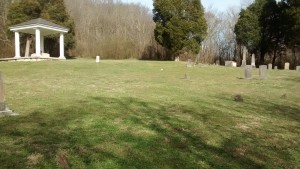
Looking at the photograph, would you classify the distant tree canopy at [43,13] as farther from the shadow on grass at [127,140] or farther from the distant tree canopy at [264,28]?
the shadow on grass at [127,140]

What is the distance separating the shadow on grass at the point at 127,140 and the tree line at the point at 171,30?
26703 mm

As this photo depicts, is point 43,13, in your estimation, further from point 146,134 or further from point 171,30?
point 146,134

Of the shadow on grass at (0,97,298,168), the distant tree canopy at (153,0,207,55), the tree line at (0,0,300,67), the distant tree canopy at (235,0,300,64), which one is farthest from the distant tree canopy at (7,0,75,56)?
the shadow on grass at (0,97,298,168)

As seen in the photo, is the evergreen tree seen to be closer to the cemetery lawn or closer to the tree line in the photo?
the tree line

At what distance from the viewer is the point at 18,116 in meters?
6.60

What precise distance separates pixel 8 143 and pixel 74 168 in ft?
4.71

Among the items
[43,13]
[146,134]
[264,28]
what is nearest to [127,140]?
[146,134]

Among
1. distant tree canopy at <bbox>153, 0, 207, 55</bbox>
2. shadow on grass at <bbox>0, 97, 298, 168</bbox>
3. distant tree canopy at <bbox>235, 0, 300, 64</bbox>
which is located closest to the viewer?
shadow on grass at <bbox>0, 97, 298, 168</bbox>

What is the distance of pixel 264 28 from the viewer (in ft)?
121

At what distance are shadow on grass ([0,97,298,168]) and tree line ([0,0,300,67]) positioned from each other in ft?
87.6

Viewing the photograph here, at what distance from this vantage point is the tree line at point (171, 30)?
1329 inches

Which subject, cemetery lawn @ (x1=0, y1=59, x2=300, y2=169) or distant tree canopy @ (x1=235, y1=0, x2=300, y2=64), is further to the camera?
distant tree canopy @ (x1=235, y1=0, x2=300, y2=64)

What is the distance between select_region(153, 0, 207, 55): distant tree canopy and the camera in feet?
108

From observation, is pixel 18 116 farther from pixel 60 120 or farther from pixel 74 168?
pixel 74 168
